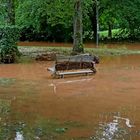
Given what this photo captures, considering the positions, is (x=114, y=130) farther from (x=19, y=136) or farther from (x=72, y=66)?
(x=72, y=66)

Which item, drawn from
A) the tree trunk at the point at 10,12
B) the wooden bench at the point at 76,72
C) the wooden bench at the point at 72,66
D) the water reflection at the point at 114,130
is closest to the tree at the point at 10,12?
the tree trunk at the point at 10,12

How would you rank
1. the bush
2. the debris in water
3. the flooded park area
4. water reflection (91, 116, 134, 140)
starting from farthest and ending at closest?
the bush → the flooded park area → water reflection (91, 116, 134, 140) → the debris in water

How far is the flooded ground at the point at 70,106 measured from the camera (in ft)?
28.7

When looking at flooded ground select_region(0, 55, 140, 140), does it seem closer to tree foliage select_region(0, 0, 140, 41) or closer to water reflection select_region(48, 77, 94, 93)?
water reflection select_region(48, 77, 94, 93)

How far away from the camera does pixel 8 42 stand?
22.8m

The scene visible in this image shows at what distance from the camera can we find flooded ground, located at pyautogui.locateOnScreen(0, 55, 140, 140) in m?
8.76

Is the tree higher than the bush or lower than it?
higher

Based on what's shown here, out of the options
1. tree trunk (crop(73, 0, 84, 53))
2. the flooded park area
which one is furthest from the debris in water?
tree trunk (crop(73, 0, 84, 53))

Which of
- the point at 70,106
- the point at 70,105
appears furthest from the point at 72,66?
the point at 70,106

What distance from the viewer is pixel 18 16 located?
131 ft

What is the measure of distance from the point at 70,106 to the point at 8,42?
1195cm

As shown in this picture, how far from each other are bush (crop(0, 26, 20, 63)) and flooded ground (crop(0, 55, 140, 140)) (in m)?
3.37

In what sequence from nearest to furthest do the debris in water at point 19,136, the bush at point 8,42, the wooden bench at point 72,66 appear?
the debris in water at point 19,136, the wooden bench at point 72,66, the bush at point 8,42

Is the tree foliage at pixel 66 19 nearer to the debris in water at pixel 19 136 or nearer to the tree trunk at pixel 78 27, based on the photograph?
the tree trunk at pixel 78 27
